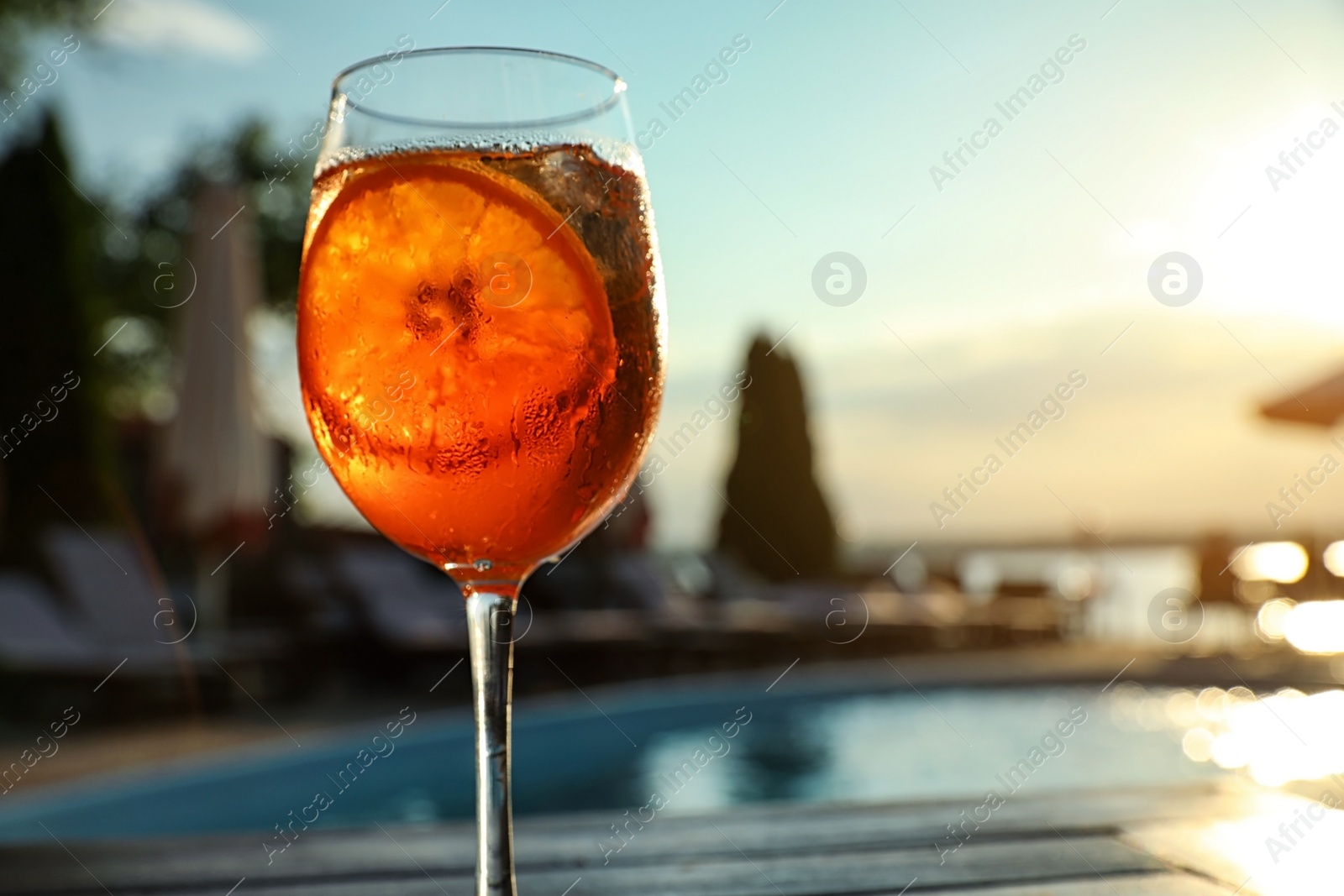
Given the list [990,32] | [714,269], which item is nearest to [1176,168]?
[990,32]

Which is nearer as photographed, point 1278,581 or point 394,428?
point 394,428

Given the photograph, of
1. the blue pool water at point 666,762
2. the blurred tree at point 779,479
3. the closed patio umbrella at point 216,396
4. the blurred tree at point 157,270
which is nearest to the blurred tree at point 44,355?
the closed patio umbrella at point 216,396

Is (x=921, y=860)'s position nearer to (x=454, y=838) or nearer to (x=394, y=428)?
(x=454, y=838)

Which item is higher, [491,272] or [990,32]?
[990,32]

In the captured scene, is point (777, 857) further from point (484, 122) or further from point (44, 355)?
point (44, 355)

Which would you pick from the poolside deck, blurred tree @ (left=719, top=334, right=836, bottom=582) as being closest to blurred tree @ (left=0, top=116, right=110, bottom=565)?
blurred tree @ (left=719, top=334, right=836, bottom=582)

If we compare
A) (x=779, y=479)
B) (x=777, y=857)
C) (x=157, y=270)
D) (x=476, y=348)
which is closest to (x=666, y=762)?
(x=777, y=857)

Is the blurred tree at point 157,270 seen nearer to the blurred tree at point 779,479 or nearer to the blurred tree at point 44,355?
the blurred tree at point 44,355
